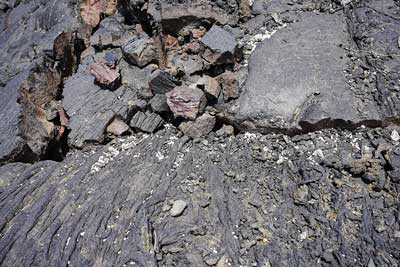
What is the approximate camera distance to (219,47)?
140 inches

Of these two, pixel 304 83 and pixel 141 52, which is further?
pixel 141 52

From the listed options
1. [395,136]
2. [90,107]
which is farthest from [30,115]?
[395,136]

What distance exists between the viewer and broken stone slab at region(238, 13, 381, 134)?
10.5ft

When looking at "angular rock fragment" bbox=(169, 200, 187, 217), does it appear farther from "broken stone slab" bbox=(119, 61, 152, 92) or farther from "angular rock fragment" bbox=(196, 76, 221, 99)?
"broken stone slab" bbox=(119, 61, 152, 92)

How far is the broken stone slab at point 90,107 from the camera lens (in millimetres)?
3516

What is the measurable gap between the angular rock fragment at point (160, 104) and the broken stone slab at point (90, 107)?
0.75 feet

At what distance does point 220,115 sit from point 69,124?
1.48 metres

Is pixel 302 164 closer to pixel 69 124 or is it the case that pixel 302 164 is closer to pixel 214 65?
pixel 214 65

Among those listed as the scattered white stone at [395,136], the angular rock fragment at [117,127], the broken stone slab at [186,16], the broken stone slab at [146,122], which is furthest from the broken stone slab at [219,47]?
the scattered white stone at [395,136]

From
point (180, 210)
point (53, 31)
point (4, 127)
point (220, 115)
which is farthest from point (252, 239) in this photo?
point (53, 31)

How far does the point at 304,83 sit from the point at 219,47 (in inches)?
34.0

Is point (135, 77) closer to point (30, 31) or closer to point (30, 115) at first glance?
point (30, 115)

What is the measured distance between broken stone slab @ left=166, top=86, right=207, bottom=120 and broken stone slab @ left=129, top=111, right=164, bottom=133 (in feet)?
0.70

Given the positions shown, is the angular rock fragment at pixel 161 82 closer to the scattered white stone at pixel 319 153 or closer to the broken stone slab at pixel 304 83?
the broken stone slab at pixel 304 83
